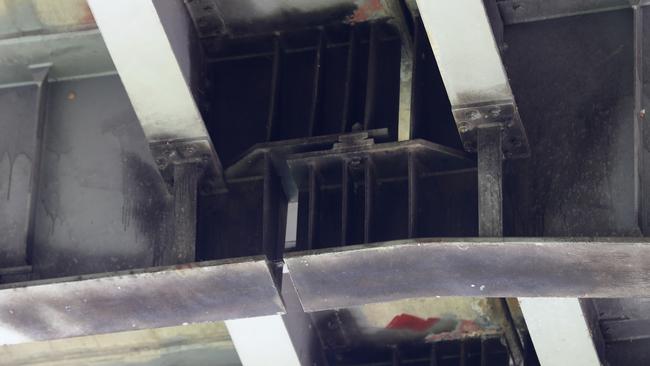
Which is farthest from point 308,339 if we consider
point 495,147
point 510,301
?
point 495,147

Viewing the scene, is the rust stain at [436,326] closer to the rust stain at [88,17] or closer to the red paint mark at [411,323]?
the red paint mark at [411,323]

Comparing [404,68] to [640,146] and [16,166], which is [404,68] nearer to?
[640,146]

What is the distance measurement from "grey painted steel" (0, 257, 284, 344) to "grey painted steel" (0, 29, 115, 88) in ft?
4.40

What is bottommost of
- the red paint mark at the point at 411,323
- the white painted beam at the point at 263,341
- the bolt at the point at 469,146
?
the white painted beam at the point at 263,341

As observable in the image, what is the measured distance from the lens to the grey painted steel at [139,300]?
285 inches

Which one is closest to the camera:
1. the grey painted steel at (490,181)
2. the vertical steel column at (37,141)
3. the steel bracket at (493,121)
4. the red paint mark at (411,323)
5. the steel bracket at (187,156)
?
the grey painted steel at (490,181)

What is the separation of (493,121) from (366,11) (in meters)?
1.02

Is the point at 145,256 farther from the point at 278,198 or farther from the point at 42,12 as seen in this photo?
the point at 42,12

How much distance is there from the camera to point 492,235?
698 cm

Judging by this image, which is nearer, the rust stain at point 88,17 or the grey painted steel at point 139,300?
the grey painted steel at point 139,300

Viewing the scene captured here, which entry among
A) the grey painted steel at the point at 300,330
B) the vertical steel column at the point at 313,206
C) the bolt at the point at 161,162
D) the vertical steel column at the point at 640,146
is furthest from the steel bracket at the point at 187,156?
the vertical steel column at the point at 640,146

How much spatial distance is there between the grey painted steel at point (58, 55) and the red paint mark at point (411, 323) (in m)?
2.12

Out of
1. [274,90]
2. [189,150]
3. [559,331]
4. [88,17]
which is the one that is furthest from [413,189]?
[88,17]

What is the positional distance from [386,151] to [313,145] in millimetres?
391
